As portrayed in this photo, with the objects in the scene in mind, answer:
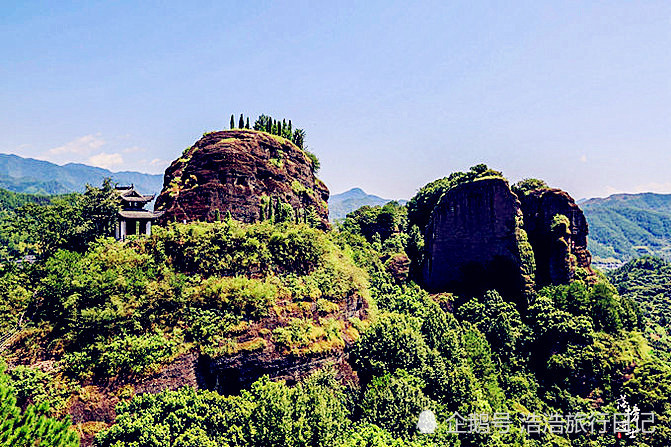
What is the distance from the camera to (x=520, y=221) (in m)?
37.5

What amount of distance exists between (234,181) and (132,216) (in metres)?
8.10

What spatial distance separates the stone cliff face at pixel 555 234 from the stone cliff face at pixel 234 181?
74.1 feet

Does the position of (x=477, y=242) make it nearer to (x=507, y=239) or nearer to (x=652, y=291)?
(x=507, y=239)

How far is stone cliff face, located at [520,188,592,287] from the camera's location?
36969 mm

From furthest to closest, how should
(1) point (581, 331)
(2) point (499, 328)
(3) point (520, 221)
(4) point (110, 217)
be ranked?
1. (3) point (520, 221)
2. (2) point (499, 328)
3. (1) point (581, 331)
4. (4) point (110, 217)

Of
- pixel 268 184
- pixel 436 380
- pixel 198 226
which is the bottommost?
pixel 436 380

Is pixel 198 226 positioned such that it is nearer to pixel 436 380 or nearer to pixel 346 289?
pixel 346 289

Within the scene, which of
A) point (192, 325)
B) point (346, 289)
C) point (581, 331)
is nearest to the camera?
point (192, 325)

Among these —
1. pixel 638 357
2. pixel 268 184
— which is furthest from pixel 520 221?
pixel 268 184

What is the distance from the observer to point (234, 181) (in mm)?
32031

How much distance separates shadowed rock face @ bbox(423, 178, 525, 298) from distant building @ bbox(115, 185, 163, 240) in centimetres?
2784

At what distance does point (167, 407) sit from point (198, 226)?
38.4ft

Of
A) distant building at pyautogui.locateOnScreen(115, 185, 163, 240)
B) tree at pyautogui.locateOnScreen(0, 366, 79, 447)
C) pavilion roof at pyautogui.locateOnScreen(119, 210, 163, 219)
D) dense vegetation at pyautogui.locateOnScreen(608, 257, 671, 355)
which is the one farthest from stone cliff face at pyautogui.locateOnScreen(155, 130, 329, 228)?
dense vegetation at pyautogui.locateOnScreen(608, 257, 671, 355)

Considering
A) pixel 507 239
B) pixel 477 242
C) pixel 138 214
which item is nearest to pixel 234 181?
pixel 138 214
